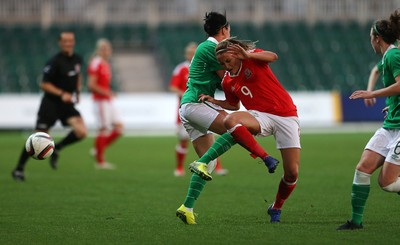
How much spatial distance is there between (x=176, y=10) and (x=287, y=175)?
28414 mm

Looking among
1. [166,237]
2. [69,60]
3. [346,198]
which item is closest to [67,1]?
[69,60]

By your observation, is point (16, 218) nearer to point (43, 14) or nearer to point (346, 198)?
point (346, 198)

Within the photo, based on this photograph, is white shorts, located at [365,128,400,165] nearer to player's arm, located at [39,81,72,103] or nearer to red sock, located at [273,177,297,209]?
red sock, located at [273,177,297,209]

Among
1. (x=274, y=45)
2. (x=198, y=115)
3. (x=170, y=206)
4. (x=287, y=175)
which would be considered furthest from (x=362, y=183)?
(x=274, y=45)

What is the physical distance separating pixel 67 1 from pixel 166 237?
2850cm

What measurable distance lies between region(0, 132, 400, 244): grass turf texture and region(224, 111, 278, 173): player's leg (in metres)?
0.75

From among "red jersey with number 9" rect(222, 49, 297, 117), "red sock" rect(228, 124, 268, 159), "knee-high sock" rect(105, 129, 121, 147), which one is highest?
"red jersey with number 9" rect(222, 49, 297, 117)

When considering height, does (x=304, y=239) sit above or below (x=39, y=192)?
above

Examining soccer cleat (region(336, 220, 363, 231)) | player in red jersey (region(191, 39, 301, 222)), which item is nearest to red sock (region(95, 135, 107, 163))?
player in red jersey (region(191, 39, 301, 222))

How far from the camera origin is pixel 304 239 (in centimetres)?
768

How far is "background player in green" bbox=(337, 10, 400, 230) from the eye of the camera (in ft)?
26.4

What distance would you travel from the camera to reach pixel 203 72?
9.31 meters

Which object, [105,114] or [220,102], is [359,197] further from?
[105,114]

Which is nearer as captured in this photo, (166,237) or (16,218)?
(166,237)
